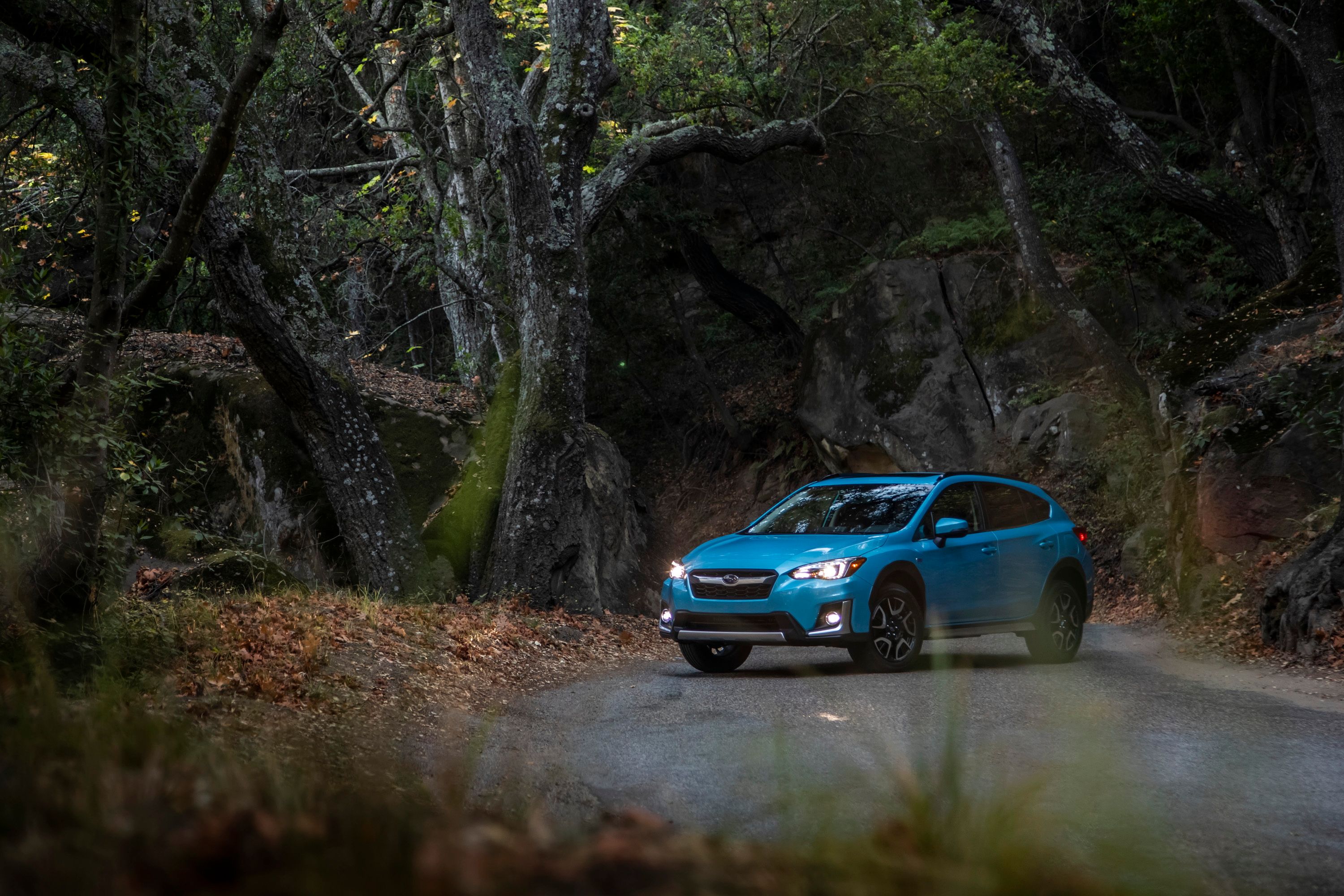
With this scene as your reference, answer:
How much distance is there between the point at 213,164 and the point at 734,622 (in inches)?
213

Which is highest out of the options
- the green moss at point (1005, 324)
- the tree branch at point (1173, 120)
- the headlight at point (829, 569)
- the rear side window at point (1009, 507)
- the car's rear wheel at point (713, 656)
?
the tree branch at point (1173, 120)

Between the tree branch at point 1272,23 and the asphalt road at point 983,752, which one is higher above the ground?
the tree branch at point 1272,23

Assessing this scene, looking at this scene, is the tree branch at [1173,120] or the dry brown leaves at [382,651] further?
the tree branch at [1173,120]

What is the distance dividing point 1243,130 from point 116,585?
21174mm

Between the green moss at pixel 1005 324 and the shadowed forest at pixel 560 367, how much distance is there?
8 cm

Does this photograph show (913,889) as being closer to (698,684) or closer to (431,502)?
(698,684)

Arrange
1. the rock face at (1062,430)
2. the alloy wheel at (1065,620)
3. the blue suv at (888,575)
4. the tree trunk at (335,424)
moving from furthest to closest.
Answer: the rock face at (1062,430)
the tree trunk at (335,424)
the alloy wheel at (1065,620)
the blue suv at (888,575)

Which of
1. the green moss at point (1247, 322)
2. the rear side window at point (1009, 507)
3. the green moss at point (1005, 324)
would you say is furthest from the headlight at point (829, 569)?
the green moss at point (1005, 324)

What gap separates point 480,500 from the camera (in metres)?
15.5

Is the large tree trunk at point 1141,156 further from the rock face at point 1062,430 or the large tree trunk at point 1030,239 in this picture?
the rock face at point 1062,430

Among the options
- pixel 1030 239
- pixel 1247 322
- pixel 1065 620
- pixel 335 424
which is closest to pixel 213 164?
pixel 335 424

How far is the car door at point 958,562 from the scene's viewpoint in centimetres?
1088

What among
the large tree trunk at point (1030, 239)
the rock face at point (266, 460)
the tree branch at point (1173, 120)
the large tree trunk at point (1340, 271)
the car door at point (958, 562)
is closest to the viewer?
the large tree trunk at point (1340, 271)

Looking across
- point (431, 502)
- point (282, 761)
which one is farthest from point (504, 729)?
point (431, 502)
